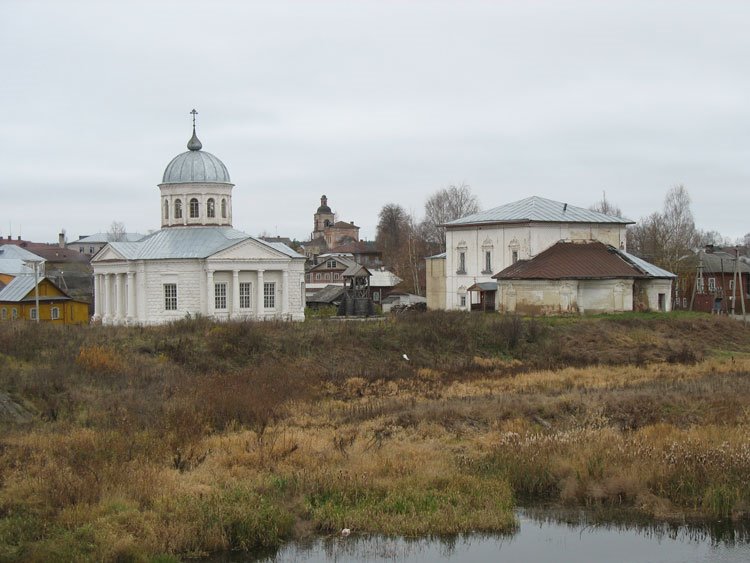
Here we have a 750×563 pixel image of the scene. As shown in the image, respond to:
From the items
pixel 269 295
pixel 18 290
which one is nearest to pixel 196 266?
pixel 269 295

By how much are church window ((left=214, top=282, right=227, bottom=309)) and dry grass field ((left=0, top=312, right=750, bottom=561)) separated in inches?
332

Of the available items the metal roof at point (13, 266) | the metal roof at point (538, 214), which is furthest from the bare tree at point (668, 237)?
the metal roof at point (13, 266)

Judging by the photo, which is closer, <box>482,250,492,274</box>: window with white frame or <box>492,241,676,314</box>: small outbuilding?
<box>492,241,676,314</box>: small outbuilding

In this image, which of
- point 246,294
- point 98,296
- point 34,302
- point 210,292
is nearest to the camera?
point 210,292

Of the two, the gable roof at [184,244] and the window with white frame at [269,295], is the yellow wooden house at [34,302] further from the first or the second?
the window with white frame at [269,295]

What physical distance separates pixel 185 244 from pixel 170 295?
259 cm

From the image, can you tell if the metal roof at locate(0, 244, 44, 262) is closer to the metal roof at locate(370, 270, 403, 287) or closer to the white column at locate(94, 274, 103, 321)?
the metal roof at locate(370, 270, 403, 287)

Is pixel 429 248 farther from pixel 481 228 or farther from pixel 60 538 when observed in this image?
pixel 60 538

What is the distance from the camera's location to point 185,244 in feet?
146

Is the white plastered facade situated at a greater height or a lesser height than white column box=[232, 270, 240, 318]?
greater

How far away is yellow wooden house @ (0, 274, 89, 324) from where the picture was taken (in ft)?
149

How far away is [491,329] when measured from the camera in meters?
37.5

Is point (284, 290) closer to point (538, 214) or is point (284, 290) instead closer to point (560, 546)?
point (538, 214)

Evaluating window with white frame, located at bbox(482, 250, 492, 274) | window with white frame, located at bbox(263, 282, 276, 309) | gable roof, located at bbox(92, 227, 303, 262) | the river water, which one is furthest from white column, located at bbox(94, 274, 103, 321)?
the river water
